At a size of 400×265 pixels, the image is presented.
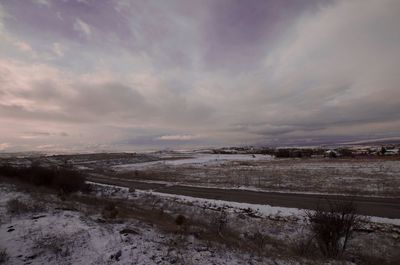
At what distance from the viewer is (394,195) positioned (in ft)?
71.9

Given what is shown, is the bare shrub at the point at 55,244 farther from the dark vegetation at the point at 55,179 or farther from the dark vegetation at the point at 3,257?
the dark vegetation at the point at 55,179

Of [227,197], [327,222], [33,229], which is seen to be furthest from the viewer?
[227,197]

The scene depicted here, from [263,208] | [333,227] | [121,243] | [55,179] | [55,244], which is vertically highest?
[55,179]

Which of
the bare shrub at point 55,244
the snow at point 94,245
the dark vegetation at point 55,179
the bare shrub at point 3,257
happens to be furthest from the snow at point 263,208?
the bare shrub at point 3,257

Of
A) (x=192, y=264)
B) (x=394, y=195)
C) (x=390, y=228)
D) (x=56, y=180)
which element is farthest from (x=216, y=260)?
(x=394, y=195)

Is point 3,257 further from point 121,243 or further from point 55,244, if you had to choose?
point 121,243

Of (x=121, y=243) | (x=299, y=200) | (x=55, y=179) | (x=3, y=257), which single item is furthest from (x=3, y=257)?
(x=299, y=200)

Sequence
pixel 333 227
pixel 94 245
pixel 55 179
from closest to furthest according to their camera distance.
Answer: pixel 94 245 → pixel 333 227 → pixel 55 179

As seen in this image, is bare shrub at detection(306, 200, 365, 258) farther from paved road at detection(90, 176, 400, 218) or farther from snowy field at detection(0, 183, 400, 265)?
paved road at detection(90, 176, 400, 218)

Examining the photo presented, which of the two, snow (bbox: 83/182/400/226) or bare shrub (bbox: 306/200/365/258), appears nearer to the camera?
bare shrub (bbox: 306/200/365/258)

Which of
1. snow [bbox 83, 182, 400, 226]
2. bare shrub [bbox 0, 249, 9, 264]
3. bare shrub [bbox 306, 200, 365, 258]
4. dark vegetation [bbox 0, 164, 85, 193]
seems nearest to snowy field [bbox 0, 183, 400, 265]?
bare shrub [bbox 0, 249, 9, 264]

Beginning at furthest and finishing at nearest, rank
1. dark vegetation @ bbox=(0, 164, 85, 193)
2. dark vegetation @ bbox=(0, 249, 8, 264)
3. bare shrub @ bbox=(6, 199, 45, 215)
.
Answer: dark vegetation @ bbox=(0, 164, 85, 193) < bare shrub @ bbox=(6, 199, 45, 215) < dark vegetation @ bbox=(0, 249, 8, 264)

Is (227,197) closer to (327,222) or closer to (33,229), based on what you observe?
(327,222)

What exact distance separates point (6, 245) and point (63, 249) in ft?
4.92
